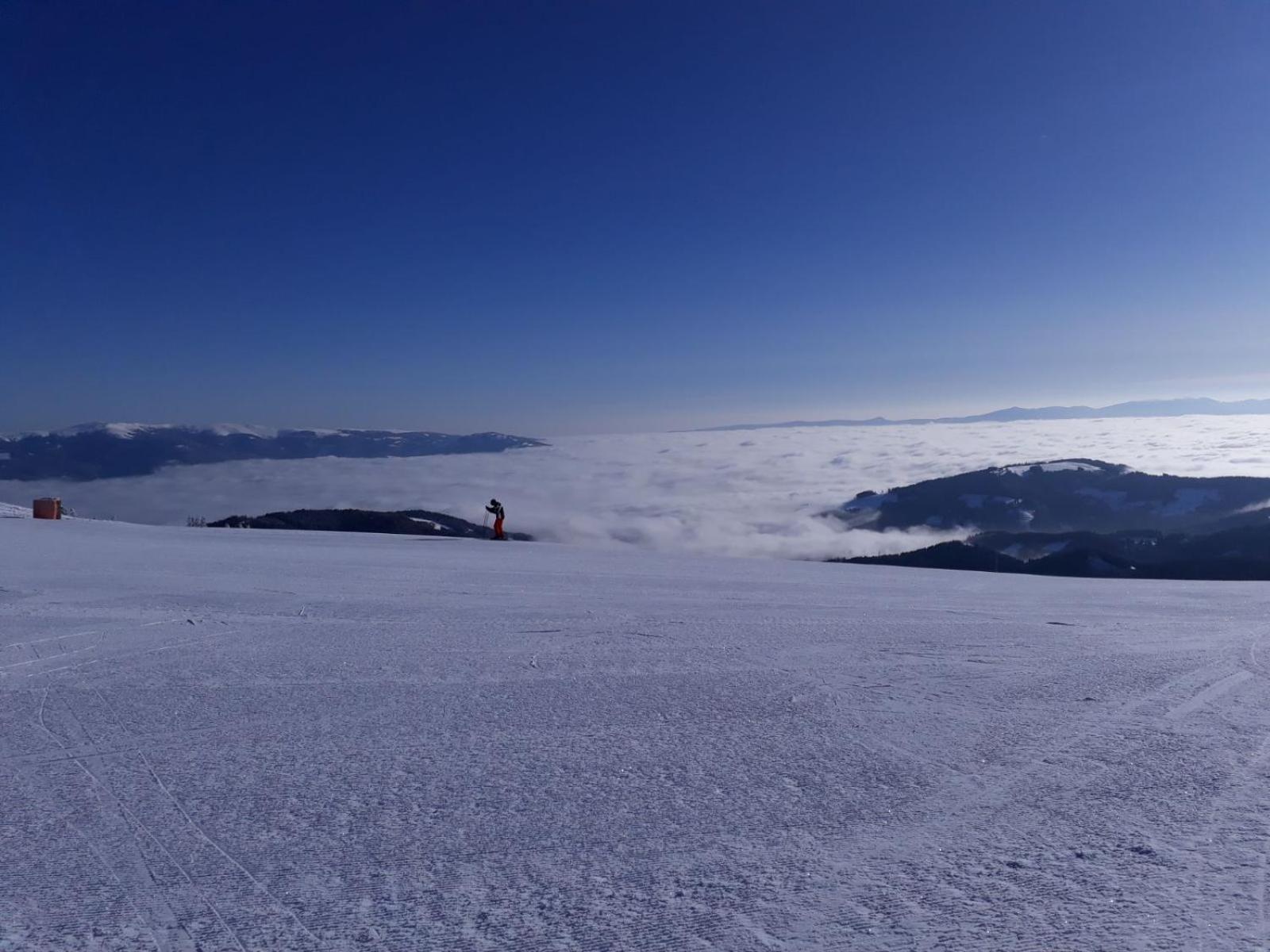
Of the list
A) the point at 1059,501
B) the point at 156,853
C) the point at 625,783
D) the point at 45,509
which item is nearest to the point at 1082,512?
the point at 1059,501

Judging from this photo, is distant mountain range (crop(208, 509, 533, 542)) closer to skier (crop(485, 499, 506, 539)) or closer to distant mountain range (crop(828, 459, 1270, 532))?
skier (crop(485, 499, 506, 539))

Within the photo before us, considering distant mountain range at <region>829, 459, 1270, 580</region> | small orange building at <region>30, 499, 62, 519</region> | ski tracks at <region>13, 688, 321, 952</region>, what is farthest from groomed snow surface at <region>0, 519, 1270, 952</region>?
distant mountain range at <region>829, 459, 1270, 580</region>

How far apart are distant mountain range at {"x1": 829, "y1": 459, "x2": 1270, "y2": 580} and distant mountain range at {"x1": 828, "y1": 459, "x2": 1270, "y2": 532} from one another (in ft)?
0.42

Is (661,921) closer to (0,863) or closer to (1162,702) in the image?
(0,863)

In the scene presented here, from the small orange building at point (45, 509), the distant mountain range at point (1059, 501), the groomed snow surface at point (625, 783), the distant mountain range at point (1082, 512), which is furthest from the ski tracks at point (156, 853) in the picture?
the distant mountain range at point (1059, 501)

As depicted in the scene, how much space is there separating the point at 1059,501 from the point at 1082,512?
5468 mm

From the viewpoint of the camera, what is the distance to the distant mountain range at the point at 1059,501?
4564 inches

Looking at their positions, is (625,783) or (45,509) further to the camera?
(45,509)

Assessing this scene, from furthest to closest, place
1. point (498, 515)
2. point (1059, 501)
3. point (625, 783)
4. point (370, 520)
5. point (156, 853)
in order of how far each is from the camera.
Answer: point (1059, 501) → point (370, 520) → point (498, 515) → point (625, 783) → point (156, 853)

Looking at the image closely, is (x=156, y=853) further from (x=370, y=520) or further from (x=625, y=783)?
(x=370, y=520)

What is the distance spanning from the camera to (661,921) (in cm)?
293

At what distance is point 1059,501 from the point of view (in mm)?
128375

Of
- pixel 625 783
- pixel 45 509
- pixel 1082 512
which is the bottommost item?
pixel 1082 512

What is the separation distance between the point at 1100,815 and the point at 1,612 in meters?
9.76
